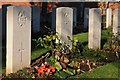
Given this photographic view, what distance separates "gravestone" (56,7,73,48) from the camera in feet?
29.5

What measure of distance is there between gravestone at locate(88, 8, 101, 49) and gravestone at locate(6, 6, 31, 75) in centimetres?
331

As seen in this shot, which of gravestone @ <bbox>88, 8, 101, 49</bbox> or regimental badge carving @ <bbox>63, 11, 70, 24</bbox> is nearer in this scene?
regimental badge carving @ <bbox>63, 11, 70, 24</bbox>

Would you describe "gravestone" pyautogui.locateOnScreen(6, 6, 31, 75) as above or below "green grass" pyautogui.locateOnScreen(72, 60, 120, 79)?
above

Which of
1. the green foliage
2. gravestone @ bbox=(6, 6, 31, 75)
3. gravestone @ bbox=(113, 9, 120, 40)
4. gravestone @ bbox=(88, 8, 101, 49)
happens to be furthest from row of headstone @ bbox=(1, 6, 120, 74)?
gravestone @ bbox=(113, 9, 120, 40)

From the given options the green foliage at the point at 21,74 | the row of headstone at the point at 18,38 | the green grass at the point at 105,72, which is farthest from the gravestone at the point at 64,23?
the green foliage at the point at 21,74

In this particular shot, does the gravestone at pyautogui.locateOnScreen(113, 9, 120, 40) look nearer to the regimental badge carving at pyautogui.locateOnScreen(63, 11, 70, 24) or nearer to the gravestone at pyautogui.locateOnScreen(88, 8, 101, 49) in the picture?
the gravestone at pyautogui.locateOnScreen(88, 8, 101, 49)

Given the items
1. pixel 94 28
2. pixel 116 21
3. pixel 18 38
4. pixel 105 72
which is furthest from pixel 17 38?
pixel 116 21

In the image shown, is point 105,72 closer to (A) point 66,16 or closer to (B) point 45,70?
(B) point 45,70

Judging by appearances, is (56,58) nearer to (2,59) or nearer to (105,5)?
(2,59)

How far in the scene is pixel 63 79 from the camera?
6.91 metres

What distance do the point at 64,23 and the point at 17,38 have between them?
2.10 m

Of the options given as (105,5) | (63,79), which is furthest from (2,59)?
(105,5)

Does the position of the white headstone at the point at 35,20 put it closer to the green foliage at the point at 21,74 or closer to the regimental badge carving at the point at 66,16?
the regimental badge carving at the point at 66,16

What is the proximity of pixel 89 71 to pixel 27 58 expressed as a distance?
1401mm
